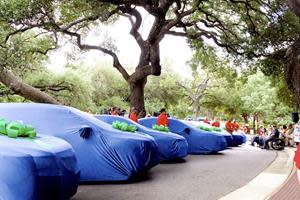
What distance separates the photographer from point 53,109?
24.1 feet

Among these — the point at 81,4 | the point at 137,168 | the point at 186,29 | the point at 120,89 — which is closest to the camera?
the point at 137,168

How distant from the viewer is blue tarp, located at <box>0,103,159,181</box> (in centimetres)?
720

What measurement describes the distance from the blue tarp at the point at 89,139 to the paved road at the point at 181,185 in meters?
0.27

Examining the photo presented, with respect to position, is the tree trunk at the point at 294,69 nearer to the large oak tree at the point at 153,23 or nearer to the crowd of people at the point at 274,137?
the large oak tree at the point at 153,23

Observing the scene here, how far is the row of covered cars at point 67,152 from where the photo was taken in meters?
4.35

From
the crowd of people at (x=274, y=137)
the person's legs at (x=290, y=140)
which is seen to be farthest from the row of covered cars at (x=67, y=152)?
the person's legs at (x=290, y=140)

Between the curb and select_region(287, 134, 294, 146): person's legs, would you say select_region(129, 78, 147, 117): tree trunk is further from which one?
select_region(287, 134, 294, 146): person's legs

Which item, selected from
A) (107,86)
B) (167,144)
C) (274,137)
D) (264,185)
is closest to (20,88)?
(167,144)

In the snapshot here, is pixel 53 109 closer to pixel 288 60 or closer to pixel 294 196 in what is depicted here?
pixel 294 196

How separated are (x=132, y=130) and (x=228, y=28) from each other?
12941 mm

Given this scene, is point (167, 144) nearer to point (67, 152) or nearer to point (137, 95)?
point (67, 152)

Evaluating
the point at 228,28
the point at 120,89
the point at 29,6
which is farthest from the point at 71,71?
the point at 120,89

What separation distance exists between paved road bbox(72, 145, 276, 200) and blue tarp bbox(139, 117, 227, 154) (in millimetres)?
2974

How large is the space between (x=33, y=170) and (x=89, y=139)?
3.01 m
